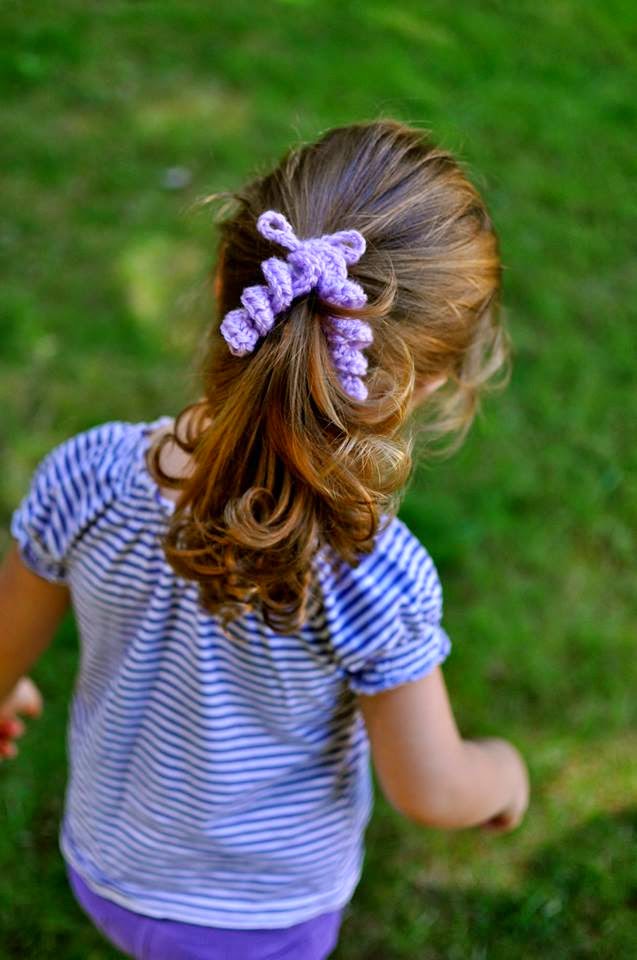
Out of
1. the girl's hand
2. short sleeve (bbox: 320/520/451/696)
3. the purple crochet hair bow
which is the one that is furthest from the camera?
the girl's hand

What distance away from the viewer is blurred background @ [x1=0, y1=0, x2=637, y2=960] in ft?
6.69

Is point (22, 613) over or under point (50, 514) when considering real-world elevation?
under

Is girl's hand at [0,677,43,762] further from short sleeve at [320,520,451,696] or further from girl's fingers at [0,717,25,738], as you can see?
short sleeve at [320,520,451,696]

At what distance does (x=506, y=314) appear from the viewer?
2.95 metres

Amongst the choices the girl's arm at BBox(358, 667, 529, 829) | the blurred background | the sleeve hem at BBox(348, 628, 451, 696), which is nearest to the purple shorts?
the girl's arm at BBox(358, 667, 529, 829)

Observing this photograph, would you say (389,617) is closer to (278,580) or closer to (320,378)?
(278,580)

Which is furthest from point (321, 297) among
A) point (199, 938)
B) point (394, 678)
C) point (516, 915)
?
point (516, 915)

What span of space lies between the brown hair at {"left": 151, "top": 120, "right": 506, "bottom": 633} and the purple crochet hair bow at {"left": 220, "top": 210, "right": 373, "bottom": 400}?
1 cm

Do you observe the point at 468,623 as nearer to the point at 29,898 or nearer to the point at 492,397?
the point at 492,397

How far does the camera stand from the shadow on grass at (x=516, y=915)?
196 cm

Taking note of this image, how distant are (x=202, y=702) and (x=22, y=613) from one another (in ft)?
1.09

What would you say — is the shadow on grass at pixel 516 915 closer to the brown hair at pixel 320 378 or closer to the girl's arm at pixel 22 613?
the girl's arm at pixel 22 613

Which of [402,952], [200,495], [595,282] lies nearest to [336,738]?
[200,495]

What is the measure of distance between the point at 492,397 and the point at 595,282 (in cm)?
63
